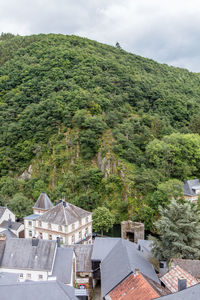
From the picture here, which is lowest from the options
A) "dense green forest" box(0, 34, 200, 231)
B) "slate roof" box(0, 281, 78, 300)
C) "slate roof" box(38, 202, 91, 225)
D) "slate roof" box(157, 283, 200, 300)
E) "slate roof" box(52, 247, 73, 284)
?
"slate roof" box(52, 247, 73, 284)

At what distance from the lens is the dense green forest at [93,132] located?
49.9m

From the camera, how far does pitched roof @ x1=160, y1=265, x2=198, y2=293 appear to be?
709 inches

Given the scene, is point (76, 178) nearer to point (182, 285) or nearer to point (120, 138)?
point (120, 138)

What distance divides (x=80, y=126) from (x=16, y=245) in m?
37.3

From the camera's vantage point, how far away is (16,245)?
2467 cm

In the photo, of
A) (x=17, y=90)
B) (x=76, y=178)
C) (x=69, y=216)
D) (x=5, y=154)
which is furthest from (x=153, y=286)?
(x=17, y=90)

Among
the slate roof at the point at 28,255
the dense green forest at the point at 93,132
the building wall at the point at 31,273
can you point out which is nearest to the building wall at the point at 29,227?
the dense green forest at the point at 93,132

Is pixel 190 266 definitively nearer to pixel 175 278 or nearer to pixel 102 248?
pixel 175 278

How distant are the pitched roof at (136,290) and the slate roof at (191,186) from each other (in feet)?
96.1

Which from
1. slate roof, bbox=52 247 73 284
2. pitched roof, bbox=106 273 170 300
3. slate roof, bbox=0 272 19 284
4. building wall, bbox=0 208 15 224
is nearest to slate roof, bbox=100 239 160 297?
pitched roof, bbox=106 273 170 300

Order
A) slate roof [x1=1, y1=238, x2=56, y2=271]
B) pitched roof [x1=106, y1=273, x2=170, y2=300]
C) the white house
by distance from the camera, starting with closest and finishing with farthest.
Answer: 1. pitched roof [x1=106, y1=273, x2=170, y2=300]
2. slate roof [x1=1, y1=238, x2=56, y2=271]
3. the white house

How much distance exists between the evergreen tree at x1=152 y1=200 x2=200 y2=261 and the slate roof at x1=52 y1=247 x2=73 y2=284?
8111mm

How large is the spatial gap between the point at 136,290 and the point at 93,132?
4064cm

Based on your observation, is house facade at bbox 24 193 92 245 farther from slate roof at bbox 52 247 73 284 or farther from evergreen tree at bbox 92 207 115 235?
slate roof at bbox 52 247 73 284
